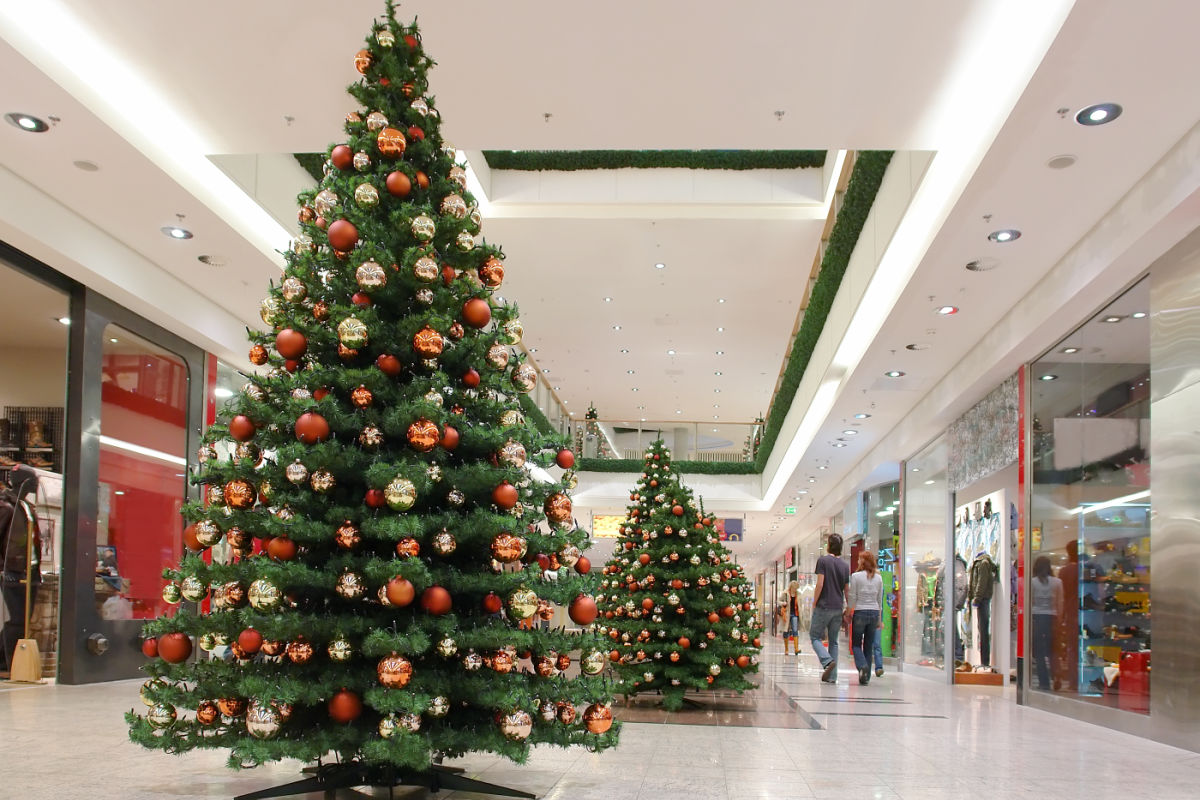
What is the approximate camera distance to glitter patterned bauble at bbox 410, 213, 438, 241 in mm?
4363

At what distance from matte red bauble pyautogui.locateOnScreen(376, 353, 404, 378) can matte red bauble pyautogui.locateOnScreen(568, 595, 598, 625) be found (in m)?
1.32

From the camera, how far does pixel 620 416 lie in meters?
33.1

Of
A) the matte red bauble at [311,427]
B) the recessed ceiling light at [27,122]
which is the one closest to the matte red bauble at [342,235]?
the matte red bauble at [311,427]

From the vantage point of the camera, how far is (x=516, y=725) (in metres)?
4.05

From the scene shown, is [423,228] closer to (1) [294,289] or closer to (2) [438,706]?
(1) [294,289]

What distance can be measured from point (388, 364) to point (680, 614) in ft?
17.5

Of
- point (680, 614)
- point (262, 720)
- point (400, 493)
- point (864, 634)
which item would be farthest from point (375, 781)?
point (864, 634)

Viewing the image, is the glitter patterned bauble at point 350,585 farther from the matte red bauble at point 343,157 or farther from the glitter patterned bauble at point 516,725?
the matte red bauble at point 343,157

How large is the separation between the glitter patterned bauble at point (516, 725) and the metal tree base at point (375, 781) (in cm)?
31

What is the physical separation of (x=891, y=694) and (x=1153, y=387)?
16.3 feet

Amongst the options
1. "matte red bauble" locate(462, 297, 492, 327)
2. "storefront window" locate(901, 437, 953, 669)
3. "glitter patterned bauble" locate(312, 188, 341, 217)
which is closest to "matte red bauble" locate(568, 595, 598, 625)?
"matte red bauble" locate(462, 297, 492, 327)

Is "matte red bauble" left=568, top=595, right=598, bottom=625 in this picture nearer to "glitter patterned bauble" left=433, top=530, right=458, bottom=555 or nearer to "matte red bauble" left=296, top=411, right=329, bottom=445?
"glitter patterned bauble" left=433, top=530, right=458, bottom=555

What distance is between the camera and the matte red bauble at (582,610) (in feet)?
14.6

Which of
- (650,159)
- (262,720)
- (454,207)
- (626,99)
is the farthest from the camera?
(650,159)
